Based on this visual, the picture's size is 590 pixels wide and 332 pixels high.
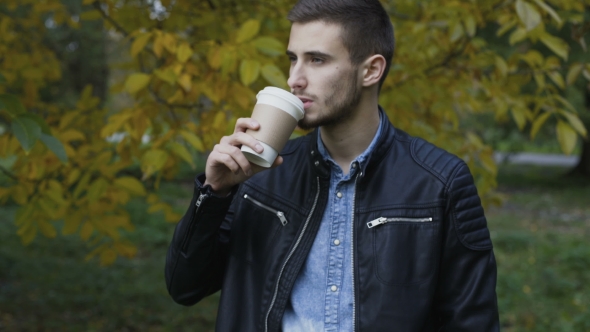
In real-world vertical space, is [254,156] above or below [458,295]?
above

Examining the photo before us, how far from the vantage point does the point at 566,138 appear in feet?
8.47

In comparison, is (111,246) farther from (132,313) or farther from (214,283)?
(132,313)

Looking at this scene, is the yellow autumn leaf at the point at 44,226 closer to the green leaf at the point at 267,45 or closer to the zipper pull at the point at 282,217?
the green leaf at the point at 267,45

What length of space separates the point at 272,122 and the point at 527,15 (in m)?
1.26

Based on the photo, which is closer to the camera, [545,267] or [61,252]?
[545,267]

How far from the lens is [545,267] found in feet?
23.3

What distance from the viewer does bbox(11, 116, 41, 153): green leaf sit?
1758mm

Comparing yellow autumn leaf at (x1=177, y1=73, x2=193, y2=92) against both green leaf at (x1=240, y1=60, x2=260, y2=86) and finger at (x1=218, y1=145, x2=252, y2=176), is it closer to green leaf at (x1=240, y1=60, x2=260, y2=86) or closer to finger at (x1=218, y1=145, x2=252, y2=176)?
green leaf at (x1=240, y1=60, x2=260, y2=86)

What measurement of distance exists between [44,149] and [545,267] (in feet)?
20.4

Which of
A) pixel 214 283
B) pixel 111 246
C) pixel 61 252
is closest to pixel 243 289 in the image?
pixel 214 283

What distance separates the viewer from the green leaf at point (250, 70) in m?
2.36

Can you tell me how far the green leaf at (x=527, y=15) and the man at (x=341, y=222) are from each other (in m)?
0.69

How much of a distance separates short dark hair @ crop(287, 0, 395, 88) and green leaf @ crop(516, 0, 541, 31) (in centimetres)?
74

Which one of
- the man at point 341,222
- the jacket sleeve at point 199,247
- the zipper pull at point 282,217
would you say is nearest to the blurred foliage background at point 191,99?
the jacket sleeve at point 199,247
